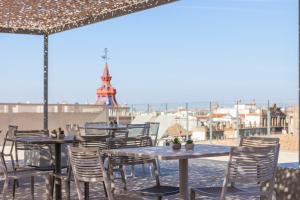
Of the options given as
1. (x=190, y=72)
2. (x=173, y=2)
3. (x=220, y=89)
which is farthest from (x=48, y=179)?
(x=190, y=72)

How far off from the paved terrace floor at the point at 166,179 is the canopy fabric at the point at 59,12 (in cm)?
249

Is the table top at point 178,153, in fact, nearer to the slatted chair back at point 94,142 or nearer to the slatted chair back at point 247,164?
the slatted chair back at point 247,164

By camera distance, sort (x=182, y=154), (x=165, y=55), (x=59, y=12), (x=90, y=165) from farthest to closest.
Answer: (x=165, y=55) < (x=59, y=12) < (x=90, y=165) < (x=182, y=154)

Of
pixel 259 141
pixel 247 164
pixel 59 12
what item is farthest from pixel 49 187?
pixel 59 12

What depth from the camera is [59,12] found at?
333 inches

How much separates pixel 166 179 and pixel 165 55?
25575mm

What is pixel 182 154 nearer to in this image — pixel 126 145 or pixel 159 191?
pixel 159 191

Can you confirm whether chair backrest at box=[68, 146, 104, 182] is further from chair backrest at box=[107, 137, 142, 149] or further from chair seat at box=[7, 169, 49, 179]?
chair seat at box=[7, 169, 49, 179]

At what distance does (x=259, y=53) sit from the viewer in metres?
23.9

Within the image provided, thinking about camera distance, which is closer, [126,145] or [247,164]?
[247,164]

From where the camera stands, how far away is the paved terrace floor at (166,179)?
6.48 metres

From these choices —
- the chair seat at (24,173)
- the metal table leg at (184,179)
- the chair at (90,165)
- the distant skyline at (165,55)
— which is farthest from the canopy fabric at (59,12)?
the distant skyline at (165,55)

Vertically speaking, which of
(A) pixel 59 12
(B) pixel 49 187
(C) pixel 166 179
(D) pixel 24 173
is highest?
(A) pixel 59 12

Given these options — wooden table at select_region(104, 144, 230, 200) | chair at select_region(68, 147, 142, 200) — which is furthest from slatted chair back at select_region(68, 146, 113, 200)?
wooden table at select_region(104, 144, 230, 200)
